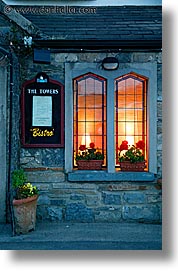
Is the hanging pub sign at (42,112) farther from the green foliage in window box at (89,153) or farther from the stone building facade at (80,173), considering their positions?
the green foliage in window box at (89,153)

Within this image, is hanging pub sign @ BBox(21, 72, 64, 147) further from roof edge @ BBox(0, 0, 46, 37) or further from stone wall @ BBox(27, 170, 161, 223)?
roof edge @ BBox(0, 0, 46, 37)

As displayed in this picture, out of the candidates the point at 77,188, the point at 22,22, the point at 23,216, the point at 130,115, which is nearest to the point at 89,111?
the point at 130,115

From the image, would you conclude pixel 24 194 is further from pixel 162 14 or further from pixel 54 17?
pixel 162 14

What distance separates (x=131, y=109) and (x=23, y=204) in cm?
134

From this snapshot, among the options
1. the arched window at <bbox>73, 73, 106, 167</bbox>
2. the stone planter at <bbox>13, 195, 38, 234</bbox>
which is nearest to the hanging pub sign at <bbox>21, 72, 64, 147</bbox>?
the arched window at <bbox>73, 73, 106, 167</bbox>

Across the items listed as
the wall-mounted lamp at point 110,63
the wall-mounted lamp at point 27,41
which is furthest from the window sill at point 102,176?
the wall-mounted lamp at point 27,41

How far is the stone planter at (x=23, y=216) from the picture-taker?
14.9 ft

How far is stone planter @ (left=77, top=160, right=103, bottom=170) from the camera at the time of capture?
499cm

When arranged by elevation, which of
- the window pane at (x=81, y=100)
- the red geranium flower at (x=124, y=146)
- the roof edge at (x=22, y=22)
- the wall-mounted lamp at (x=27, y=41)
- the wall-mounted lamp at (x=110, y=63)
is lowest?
the red geranium flower at (x=124, y=146)

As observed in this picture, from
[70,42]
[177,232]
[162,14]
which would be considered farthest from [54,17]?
[177,232]

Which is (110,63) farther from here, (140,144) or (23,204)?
(23,204)

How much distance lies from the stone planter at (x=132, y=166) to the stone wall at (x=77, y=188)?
140 millimetres

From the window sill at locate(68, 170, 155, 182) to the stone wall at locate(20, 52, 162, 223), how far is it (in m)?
0.05
